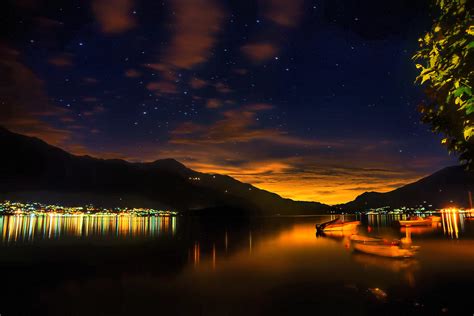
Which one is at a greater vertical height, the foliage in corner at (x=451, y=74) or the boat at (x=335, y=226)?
the foliage in corner at (x=451, y=74)

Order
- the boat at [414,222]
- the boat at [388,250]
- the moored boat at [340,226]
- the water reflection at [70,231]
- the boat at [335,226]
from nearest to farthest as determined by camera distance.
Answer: the boat at [388,250], the water reflection at [70,231], the boat at [335,226], the moored boat at [340,226], the boat at [414,222]

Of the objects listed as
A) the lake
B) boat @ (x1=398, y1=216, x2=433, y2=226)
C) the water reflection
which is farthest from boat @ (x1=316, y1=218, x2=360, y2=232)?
the lake

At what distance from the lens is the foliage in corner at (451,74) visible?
20.6ft

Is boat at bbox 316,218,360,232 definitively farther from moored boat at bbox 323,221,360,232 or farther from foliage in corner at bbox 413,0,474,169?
foliage in corner at bbox 413,0,474,169

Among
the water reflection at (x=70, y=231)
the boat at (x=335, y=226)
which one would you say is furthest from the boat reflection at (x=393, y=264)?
the water reflection at (x=70, y=231)

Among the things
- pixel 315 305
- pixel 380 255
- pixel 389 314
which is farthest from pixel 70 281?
pixel 380 255

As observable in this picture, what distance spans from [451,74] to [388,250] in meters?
31.7

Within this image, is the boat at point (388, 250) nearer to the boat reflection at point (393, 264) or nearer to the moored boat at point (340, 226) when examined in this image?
the boat reflection at point (393, 264)

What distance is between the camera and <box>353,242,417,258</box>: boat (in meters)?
33.3

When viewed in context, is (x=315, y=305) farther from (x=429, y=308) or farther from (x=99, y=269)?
(x=99, y=269)

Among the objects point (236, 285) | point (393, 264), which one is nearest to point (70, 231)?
point (236, 285)

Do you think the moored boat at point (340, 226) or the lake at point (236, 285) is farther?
the moored boat at point (340, 226)

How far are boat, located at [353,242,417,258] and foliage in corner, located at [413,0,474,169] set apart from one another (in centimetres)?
2979

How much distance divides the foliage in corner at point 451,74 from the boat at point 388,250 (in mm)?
29792
